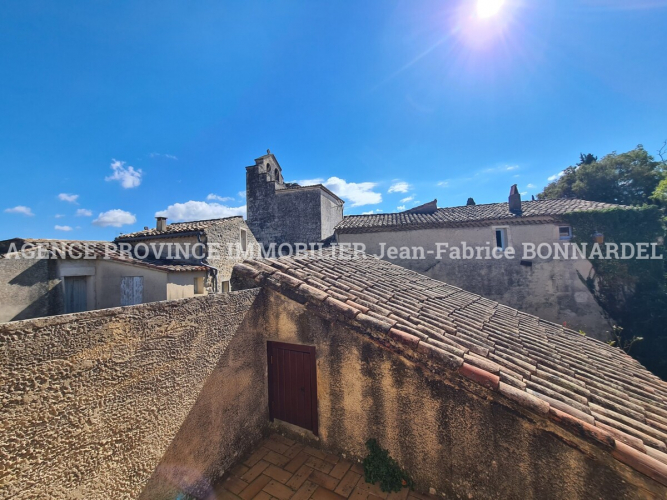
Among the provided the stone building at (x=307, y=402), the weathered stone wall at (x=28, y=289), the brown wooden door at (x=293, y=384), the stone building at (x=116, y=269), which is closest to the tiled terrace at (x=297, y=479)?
the stone building at (x=307, y=402)

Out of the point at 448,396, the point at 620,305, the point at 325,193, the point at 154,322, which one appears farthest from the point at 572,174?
the point at 154,322

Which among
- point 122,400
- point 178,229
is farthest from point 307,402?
point 178,229

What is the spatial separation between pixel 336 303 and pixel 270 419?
274 cm

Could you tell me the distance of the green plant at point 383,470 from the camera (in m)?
3.44

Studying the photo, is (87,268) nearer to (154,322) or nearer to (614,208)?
(154,322)

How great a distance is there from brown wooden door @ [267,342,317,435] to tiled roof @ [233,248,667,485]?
99 centimetres

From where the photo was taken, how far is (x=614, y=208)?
13.6m

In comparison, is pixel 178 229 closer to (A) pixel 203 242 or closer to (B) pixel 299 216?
(A) pixel 203 242

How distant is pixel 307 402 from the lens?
422cm

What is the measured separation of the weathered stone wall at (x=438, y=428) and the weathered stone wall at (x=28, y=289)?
9844 millimetres

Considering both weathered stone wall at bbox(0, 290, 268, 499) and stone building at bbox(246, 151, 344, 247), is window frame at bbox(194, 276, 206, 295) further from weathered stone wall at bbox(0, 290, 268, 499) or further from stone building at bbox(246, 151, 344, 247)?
weathered stone wall at bbox(0, 290, 268, 499)

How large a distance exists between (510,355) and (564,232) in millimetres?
14999

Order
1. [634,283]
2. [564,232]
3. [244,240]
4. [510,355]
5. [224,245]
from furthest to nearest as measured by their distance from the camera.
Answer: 1. [244,240]
2. [564,232]
3. [224,245]
4. [634,283]
5. [510,355]

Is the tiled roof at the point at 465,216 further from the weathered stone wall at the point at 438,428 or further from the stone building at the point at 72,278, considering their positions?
the weathered stone wall at the point at 438,428
